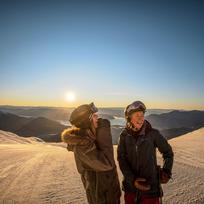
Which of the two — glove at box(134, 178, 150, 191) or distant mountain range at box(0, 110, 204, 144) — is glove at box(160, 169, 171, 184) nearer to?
glove at box(134, 178, 150, 191)

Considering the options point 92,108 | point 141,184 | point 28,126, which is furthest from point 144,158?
point 28,126

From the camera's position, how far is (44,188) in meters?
5.22

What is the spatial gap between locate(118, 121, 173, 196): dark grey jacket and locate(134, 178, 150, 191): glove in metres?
0.05

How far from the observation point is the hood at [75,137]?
2.62 meters

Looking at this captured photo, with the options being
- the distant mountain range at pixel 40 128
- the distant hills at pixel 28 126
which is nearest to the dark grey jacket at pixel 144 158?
the distant mountain range at pixel 40 128

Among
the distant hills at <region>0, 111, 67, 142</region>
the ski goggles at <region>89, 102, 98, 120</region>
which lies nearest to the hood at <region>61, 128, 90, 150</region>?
the ski goggles at <region>89, 102, 98, 120</region>

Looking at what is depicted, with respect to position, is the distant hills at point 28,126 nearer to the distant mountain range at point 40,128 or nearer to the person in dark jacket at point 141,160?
the distant mountain range at point 40,128

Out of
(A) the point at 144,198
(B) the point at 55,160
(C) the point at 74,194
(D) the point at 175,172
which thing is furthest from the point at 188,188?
(B) the point at 55,160

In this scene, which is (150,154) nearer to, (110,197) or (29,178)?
(110,197)

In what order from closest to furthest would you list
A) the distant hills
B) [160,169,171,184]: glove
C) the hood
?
the hood < [160,169,171,184]: glove < the distant hills

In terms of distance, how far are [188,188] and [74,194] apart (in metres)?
2.06

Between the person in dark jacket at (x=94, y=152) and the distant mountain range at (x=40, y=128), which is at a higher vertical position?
the person in dark jacket at (x=94, y=152)

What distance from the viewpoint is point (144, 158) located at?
120 inches

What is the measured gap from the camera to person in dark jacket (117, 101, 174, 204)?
303 centimetres
